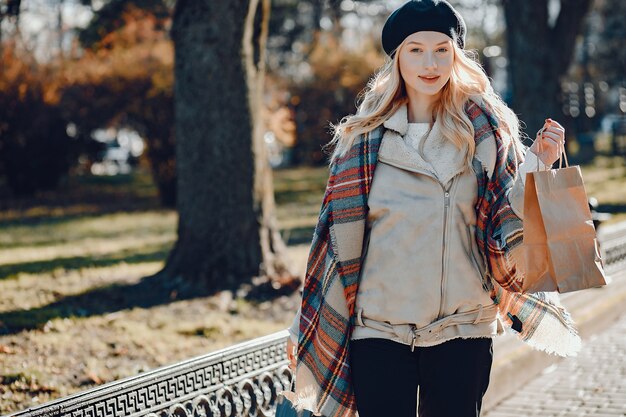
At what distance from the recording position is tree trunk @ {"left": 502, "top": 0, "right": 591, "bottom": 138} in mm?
13867

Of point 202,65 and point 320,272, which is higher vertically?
point 202,65

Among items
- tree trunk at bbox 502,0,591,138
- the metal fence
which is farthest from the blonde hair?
tree trunk at bbox 502,0,591,138

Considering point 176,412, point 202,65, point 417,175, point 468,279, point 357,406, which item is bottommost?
point 176,412

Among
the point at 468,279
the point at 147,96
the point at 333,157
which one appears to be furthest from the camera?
the point at 147,96

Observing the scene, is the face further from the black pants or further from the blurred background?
the black pants

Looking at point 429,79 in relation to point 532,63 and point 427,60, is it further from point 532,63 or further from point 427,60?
point 532,63

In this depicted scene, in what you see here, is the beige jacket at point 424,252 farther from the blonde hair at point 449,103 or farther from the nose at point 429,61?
the nose at point 429,61

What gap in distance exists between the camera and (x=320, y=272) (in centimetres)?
336

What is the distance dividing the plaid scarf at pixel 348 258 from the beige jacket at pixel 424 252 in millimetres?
37

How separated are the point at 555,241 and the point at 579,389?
155 inches

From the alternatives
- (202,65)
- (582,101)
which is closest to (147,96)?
(202,65)

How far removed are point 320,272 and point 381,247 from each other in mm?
295

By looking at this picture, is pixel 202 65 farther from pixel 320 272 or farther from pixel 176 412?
pixel 320 272

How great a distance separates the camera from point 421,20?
3246 mm
